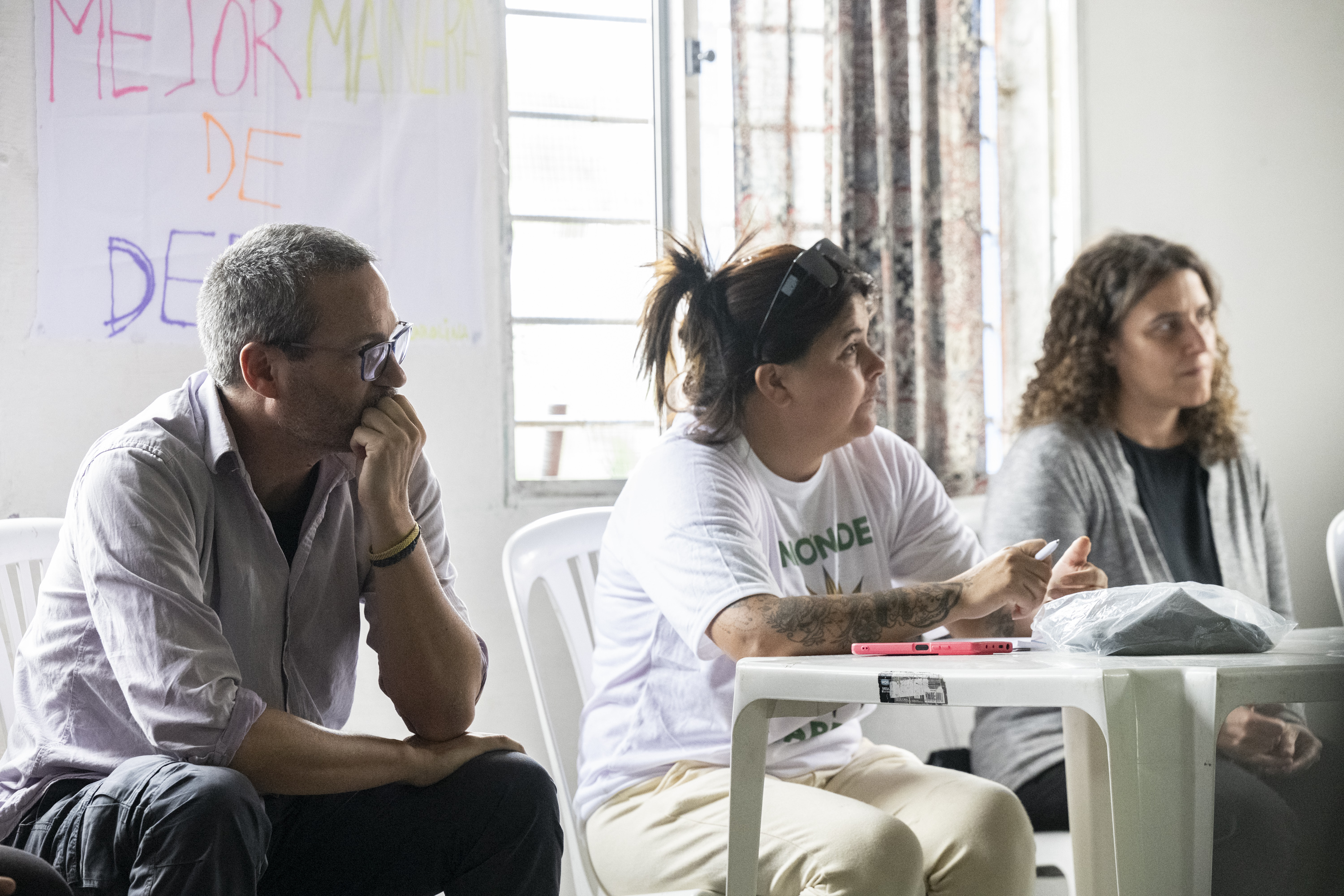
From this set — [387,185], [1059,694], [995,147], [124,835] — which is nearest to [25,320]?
[387,185]

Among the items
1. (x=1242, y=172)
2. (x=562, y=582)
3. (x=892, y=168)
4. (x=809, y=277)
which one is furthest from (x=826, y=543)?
(x=1242, y=172)

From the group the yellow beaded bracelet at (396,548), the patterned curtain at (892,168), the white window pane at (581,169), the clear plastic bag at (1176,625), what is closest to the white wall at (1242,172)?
the patterned curtain at (892,168)

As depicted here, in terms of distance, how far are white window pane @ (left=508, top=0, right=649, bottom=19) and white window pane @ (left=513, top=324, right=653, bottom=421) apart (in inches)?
25.0

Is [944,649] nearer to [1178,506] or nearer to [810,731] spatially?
[810,731]

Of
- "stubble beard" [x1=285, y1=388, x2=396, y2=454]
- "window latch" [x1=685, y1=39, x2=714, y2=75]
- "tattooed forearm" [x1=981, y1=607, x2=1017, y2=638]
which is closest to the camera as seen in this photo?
"stubble beard" [x1=285, y1=388, x2=396, y2=454]

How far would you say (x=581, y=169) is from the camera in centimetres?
228

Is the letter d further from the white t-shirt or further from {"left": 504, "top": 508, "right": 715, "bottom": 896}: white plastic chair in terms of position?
the white t-shirt

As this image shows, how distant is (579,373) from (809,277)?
0.77m

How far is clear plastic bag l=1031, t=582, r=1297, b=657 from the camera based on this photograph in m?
1.00

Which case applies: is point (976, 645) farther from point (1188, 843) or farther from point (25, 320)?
point (25, 320)

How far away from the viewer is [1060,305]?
2.10 metres

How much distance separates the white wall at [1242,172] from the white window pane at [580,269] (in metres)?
1.16

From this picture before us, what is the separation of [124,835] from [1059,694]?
888mm

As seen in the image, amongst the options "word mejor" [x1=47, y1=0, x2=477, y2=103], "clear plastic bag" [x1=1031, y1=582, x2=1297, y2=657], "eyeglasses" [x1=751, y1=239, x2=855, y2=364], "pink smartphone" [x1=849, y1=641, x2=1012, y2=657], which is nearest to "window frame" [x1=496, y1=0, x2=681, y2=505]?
"word mejor" [x1=47, y1=0, x2=477, y2=103]
